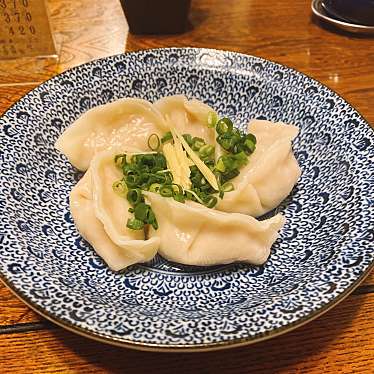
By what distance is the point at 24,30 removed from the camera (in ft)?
6.66

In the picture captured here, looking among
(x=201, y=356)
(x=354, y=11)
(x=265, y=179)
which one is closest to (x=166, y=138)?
(x=265, y=179)

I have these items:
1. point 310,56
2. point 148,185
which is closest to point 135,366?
point 148,185

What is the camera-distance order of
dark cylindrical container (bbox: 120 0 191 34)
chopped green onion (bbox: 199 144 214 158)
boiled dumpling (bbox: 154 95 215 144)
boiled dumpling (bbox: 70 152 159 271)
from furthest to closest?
1. dark cylindrical container (bbox: 120 0 191 34)
2. boiled dumpling (bbox: 154 95 215 144)
3. chopped green onion (bbox: 199 144 214 158)
4. boiled dumpling (bbox: 70 152 159 271)

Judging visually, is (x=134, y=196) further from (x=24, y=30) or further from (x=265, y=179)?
(x=24, y=30)

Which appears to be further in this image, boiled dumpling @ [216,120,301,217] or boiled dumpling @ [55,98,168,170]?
boiled dumpling @ [55,98,168,170]

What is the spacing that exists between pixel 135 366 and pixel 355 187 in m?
0.72

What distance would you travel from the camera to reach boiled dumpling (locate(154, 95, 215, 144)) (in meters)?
1.63

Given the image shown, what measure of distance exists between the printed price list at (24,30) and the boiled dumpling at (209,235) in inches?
41.7

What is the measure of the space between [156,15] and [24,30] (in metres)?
0.59

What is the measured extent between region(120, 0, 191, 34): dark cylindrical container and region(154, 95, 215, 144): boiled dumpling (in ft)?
2.56

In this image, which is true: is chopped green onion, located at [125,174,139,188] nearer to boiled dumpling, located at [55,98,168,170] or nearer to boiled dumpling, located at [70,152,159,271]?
boiled dumpling, located at [70,152,159,271]

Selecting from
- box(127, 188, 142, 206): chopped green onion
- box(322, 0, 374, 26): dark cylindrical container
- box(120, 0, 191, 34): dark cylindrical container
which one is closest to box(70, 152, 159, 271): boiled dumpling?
box(127, 188, 142, 206): chopped green onion

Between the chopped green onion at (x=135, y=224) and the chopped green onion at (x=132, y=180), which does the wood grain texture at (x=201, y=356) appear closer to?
the chopped green onion at (x=135, y=224)

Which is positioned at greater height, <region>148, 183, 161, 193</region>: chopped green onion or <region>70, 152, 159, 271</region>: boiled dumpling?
<region>148, 183, 161, 193</region>: chopped green onion
